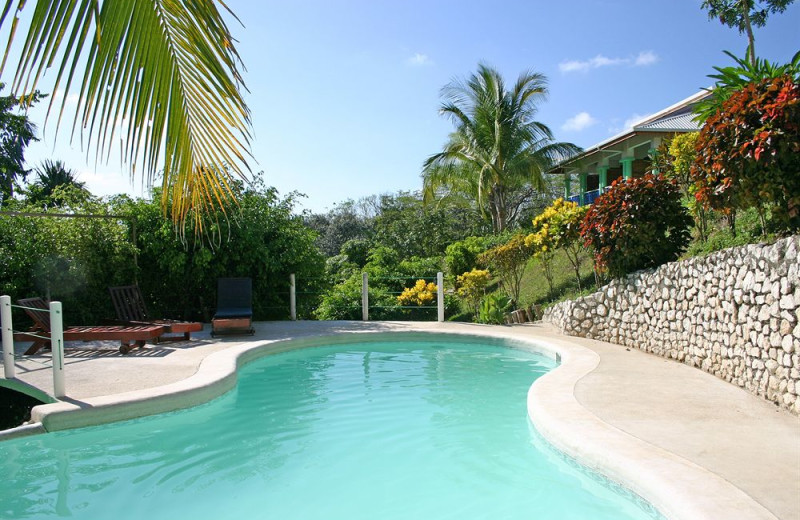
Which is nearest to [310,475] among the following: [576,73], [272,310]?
[272,310]


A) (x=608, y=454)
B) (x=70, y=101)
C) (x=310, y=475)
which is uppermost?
(x=70, y=101)

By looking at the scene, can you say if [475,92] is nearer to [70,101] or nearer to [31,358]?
[31,358]

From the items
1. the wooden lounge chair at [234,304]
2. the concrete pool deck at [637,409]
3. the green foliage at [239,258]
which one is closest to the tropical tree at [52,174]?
the green foliage at [239,258]

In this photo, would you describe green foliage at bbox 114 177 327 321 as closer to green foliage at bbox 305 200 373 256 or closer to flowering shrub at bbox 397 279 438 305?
flowering shrub at bbox 397 279 438 305

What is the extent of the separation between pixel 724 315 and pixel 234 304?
28.6 ft

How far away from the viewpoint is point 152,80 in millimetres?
1680

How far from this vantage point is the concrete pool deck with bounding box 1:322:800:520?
137 inches

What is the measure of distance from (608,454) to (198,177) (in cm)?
348

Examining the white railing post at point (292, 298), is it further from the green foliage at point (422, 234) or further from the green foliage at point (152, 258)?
the green foliage at point (422, 234)

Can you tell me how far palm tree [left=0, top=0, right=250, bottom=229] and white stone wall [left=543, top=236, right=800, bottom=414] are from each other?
4971 millimetres

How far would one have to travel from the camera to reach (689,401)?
17.7 feet

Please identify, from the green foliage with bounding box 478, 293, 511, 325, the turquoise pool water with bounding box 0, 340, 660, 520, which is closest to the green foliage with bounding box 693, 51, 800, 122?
the turquoise pool water with bounding box 0, 340, 660, 520

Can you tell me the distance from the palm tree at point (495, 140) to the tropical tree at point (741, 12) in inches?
443

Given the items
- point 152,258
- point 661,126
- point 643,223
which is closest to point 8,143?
point 152,258
